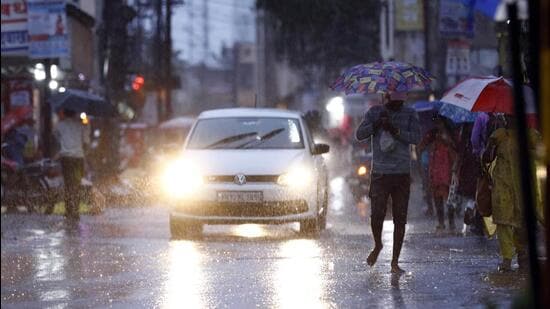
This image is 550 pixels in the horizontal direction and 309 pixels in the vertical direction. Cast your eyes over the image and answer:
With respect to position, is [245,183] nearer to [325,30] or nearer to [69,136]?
[69,136]

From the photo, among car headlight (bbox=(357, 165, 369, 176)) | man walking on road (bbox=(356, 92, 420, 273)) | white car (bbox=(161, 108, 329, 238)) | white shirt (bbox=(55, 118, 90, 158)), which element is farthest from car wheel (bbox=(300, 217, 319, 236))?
car headlight (bbox=(357, 165, 369, 176))

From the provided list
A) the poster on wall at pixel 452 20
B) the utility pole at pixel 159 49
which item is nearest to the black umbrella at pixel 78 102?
the poster on wall at pixel 452 20

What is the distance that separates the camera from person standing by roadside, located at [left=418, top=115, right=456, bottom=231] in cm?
1734

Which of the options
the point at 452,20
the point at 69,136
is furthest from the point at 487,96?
the point at 452,20

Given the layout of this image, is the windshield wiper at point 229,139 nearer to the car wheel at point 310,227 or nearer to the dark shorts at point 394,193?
the car wheel at point 310,227

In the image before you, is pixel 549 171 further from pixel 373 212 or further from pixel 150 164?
pixel 150 164

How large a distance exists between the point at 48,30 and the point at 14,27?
27.6 ft

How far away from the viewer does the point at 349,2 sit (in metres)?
60.8

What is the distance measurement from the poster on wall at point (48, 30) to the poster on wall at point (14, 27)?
7336 mm

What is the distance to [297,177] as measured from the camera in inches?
616

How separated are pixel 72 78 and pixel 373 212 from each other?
28.9 m

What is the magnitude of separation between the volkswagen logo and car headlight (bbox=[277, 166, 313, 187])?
43cm

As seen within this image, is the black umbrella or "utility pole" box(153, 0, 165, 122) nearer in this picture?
the black umbrella

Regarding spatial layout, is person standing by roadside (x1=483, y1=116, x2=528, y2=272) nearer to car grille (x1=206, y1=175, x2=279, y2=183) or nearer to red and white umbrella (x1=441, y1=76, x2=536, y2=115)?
red and white umbrella (x1=441, y1=76, x2=536, y2=115)
